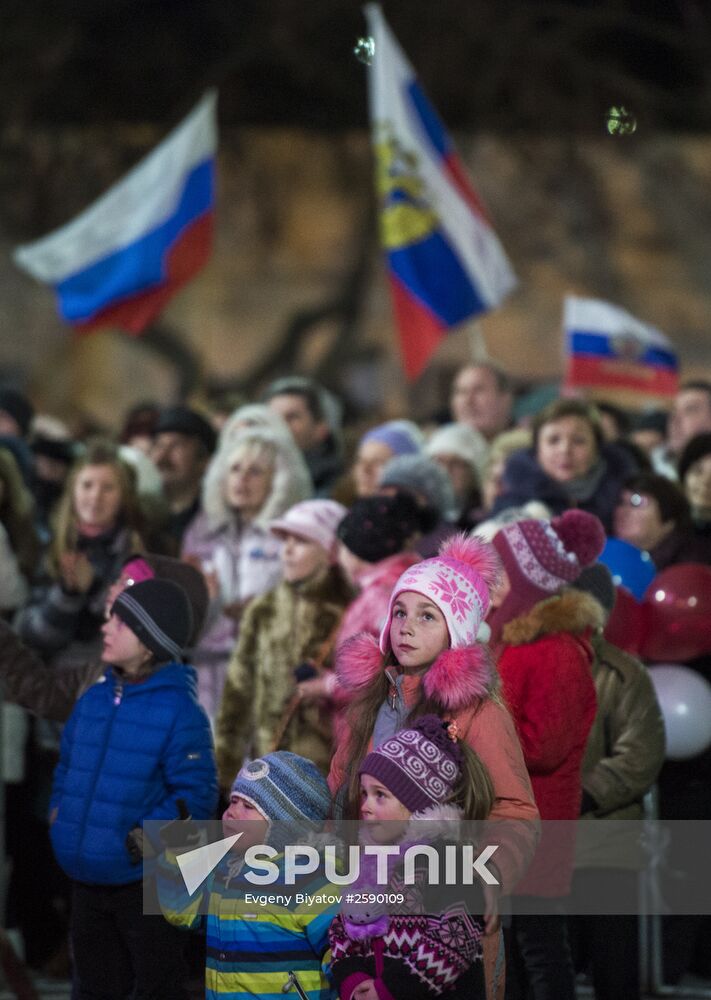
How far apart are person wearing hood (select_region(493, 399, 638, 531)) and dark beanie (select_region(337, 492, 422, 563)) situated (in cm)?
121

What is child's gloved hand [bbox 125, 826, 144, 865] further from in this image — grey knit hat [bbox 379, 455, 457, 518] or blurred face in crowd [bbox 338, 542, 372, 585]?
grey knit hat [bbox 379, 455, 457, 518]

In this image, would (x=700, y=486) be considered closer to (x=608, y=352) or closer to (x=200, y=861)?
(x=608, y=352)

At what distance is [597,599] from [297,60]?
1402 centimetres

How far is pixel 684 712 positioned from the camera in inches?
233

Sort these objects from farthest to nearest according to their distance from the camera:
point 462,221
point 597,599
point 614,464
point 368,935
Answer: point 462,221
point 614,464
point 597,599
point 368,935

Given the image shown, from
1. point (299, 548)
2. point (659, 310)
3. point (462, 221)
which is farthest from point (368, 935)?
point (659, 310)

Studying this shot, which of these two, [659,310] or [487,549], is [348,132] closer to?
[659,310]

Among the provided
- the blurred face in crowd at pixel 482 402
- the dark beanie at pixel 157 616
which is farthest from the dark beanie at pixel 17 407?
the dark beanie at pixel 157 616

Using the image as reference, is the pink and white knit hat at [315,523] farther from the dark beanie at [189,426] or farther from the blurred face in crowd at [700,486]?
the dark beanie at [189,426]

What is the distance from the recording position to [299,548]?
6277mm

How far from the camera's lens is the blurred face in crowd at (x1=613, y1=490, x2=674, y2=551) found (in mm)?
6793

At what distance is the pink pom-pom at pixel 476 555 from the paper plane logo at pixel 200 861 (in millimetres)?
946

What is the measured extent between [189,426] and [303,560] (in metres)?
2.22

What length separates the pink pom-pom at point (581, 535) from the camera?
5137mm
